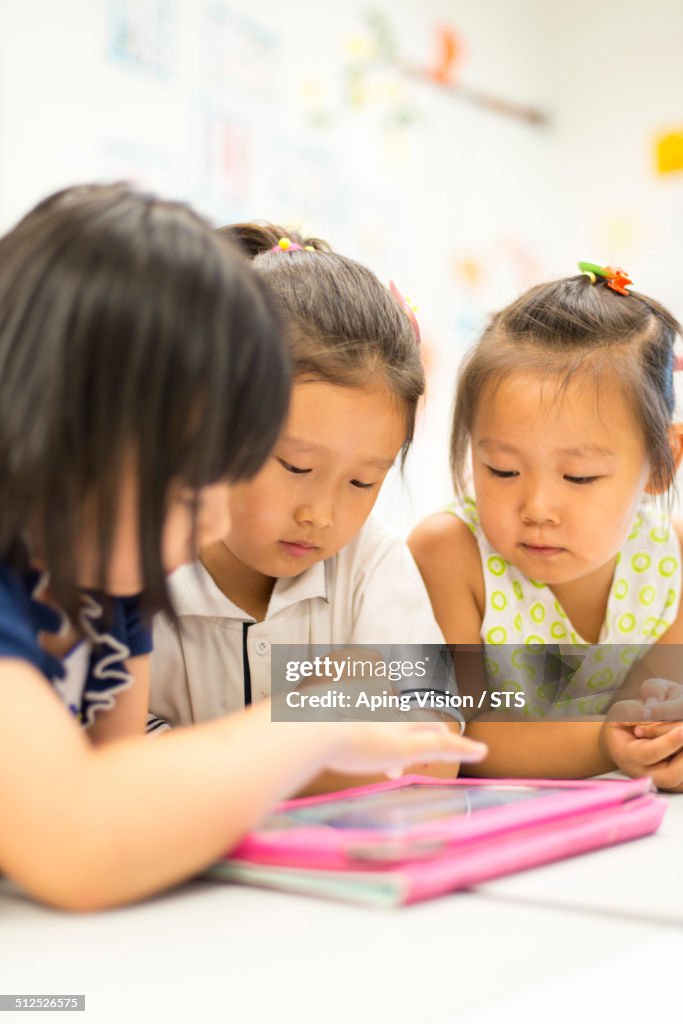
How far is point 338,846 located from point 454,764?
1.32 ft

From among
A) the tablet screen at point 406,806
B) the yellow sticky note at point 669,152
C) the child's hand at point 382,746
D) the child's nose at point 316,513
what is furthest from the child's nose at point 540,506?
the yellow sticky note at point 669,152

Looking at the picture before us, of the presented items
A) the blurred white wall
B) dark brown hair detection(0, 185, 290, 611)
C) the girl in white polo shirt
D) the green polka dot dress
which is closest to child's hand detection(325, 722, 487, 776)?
dark brown hair detection(0, 185, 290, 611)

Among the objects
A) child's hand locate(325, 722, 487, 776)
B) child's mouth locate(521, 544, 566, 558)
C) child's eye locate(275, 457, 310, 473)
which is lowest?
child's mouth locate(521, 544, 566, 558)

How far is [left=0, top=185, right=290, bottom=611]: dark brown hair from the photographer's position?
0.48m

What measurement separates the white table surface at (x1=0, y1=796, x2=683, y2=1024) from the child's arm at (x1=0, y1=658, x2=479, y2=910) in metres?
0.02

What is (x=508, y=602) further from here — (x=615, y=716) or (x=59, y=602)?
(x=59, y=602)

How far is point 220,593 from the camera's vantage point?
0.92 metres

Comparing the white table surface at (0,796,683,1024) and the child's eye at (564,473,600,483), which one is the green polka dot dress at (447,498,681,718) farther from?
the white table surface at (0,796,683,1024)

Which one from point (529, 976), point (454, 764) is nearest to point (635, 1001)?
point (529, 976)

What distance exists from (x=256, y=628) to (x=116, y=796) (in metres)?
0.47

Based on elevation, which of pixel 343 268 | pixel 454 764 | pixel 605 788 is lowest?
pixel 454 764

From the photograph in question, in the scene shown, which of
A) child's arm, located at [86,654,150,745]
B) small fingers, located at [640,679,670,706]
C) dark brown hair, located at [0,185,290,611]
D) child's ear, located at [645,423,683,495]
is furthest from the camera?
child's ear, located at [645,423,683,495]

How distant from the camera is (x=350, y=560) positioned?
3.22ft

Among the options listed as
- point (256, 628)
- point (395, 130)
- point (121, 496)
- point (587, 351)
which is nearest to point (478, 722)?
point (256, 628)
